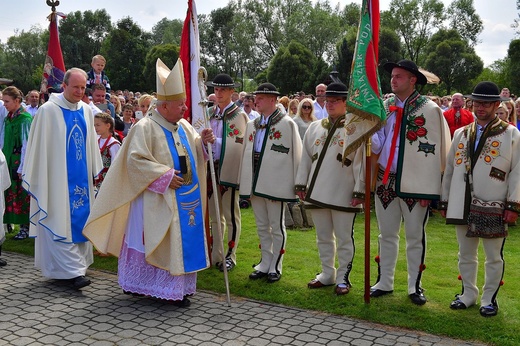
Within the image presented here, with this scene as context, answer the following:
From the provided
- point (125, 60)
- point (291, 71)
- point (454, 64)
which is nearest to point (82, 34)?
point (125, 60)

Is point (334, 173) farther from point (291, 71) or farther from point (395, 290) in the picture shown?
point (291, 71)

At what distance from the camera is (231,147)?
7078mm

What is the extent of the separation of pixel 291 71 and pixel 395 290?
1182 inches

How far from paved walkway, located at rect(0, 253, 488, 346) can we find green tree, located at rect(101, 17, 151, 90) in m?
40.9

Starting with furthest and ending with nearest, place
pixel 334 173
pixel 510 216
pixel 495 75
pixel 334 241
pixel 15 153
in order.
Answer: pixel 495 75 → pixel 15 153 → pixel 334 241 → pixel 334 173 → pixel 510 216

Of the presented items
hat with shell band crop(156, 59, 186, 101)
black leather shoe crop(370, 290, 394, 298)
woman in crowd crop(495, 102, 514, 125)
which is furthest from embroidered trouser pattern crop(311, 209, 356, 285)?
woman in crowd crop(495, 102, 514, 125)

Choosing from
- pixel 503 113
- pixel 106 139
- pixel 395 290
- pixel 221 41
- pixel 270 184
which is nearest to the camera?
pixel 395 290

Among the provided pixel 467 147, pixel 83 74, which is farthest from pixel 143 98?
pixel 467 147

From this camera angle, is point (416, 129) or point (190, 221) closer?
point (416, 129)

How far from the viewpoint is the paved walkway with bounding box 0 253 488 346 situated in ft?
15.8

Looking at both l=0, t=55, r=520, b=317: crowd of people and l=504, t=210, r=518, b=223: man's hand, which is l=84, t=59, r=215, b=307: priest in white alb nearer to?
l=0, t=55, r=520, b=317: crowd of people

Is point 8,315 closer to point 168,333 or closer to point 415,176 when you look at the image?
point 168,333

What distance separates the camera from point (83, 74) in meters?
6.48

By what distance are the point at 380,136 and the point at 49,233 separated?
382 cm
